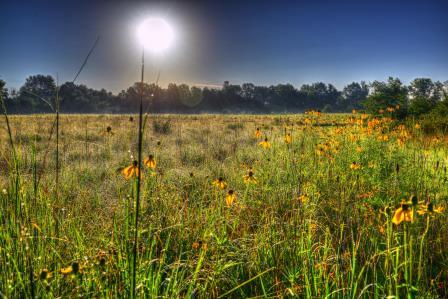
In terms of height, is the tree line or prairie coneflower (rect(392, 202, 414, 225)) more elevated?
the tree line

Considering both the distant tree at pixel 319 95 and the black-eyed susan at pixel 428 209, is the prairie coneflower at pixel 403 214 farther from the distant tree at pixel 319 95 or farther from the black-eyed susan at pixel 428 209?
the distant tree at pixel 319 95

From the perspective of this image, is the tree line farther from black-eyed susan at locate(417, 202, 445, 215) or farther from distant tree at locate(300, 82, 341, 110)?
black-eyed susan at locate(417, 202, 445, 215)

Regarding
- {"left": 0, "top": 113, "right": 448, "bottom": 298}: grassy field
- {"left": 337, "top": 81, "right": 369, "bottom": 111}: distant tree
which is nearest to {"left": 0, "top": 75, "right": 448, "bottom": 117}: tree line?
{"left": 337, "top": 81, "right": 369, "bottom": 111}: distant tree

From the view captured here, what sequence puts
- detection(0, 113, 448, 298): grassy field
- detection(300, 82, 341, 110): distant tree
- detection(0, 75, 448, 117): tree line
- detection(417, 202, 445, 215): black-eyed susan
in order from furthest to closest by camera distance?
detection(300, 82, 341, 110): distant tree, detection(0, 75, 448, 117): tree line, detection(0, 113, 448, 298): grassy field, detection(417, 202, 445, 215): black-eyed susan

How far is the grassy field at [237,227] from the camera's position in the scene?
1.51 m

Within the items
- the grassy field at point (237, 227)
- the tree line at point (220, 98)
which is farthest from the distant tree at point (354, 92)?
the grassy field at point (237, 227)

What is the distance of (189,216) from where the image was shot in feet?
8.67

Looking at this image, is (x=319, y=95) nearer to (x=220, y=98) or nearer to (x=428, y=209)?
(x=220, y=98)

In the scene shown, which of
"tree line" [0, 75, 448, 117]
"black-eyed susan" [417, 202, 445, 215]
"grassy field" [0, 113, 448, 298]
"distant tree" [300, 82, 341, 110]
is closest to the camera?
"black-eyed susan" [417, 202, 445, 215]

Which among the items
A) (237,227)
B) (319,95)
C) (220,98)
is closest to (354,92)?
(319,95)

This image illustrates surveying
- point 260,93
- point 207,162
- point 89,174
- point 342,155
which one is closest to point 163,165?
point 207,162

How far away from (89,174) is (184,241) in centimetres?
298

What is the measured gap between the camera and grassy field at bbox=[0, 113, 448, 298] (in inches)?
59.6

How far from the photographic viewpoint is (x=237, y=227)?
265 cm
